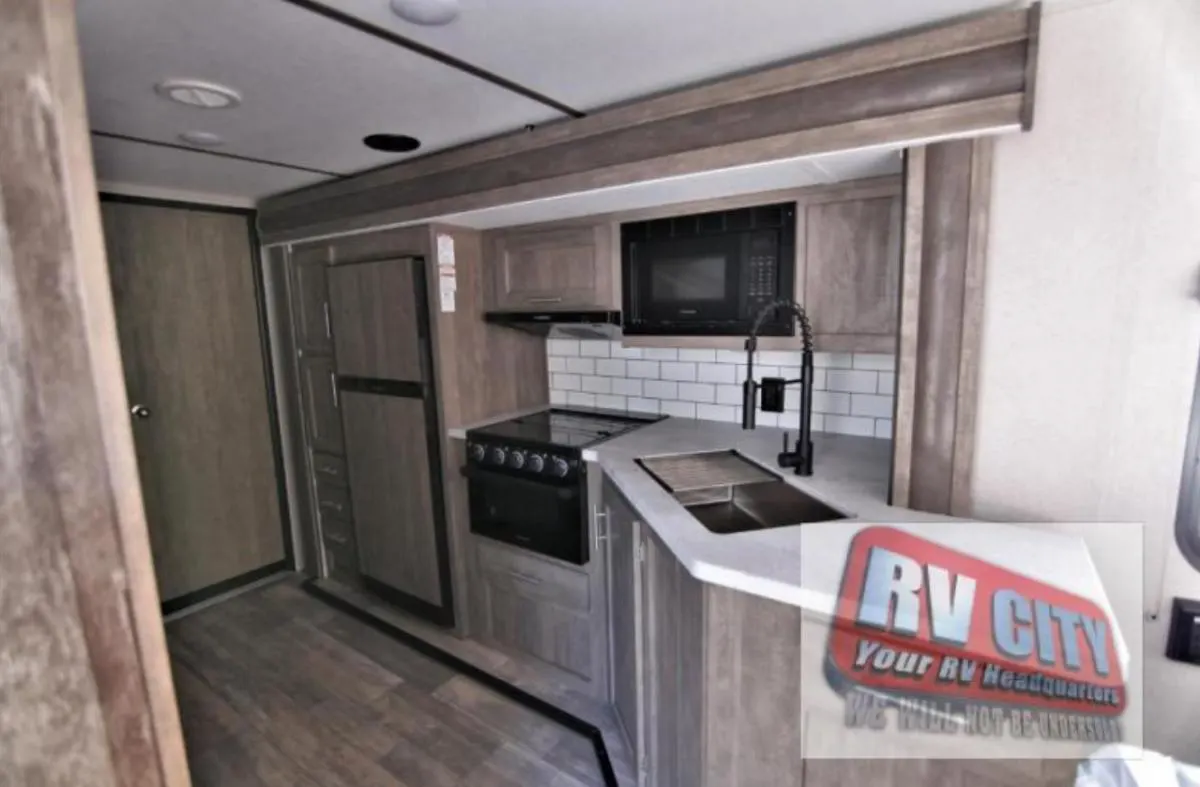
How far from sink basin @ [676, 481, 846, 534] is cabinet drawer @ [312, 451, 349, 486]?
81.8 inches

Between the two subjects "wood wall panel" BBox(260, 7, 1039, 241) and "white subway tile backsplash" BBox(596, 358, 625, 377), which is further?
"white subway tile backsplash" BBox(596, 358, 625, 377)

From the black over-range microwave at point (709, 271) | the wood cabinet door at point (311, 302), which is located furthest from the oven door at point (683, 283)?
the wood cabinet door at point (311, 302)

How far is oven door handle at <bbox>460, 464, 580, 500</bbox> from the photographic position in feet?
7.02

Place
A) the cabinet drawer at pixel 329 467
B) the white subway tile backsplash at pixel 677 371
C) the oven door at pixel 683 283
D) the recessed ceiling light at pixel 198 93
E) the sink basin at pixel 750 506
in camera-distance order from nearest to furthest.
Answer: the recessed ceiling light at pixel 198 93
the sink basin at pixel 750 506
the oven door at pixel 683 283
the white subway tile backsplash at pixel 677 371
the cabinet drawer at pixel 329 467

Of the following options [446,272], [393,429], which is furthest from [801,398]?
[393,429]

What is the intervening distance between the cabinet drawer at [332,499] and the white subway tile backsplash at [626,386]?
1549 mm

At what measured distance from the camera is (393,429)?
8.76 ft

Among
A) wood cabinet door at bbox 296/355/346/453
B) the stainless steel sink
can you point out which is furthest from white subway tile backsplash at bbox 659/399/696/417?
wood cabinet door at bbox 296/355/346/453

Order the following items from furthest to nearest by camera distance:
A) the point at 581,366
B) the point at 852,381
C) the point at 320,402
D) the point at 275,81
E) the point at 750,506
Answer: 1. the point at 320,402
2. the point at 581,366
3. the point at 852,381
4. the point at 750,506
5. the point at 275,81

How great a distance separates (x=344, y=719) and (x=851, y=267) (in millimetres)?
2487

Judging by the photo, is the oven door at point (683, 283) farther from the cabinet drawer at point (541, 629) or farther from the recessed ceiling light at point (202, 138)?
the recessed ceiling light at point (202, 138)

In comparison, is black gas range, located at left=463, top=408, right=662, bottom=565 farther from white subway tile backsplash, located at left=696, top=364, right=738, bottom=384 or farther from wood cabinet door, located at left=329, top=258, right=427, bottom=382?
wood cabinet door, located at left=329, top=258, right=427, bottom=382

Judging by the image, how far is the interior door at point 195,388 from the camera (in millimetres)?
2727

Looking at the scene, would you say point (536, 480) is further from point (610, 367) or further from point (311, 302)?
point (311, 302)
